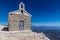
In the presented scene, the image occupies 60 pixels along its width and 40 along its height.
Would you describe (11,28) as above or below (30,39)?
above

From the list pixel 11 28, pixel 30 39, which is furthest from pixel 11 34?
pixel 11 28

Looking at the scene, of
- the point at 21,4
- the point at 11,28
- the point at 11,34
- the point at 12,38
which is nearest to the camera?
the point at 12,38

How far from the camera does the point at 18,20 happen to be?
1321 inches

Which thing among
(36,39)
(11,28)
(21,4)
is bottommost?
(36,39)

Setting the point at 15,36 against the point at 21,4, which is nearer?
the point at 15,36

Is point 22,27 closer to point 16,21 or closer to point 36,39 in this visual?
point 16,21

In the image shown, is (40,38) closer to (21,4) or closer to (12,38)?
(12,38)

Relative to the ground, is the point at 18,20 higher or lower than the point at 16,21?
higher

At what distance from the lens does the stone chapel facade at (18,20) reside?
3334cm

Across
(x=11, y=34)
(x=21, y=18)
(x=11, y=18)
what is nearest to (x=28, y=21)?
(x=21, y=18)

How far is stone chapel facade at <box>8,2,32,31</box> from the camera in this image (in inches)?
1313

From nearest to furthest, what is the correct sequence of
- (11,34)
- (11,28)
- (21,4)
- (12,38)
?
(12,38), (11,34), (11,28), (21,4)

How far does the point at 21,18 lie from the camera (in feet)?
111

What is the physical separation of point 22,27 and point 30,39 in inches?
409
